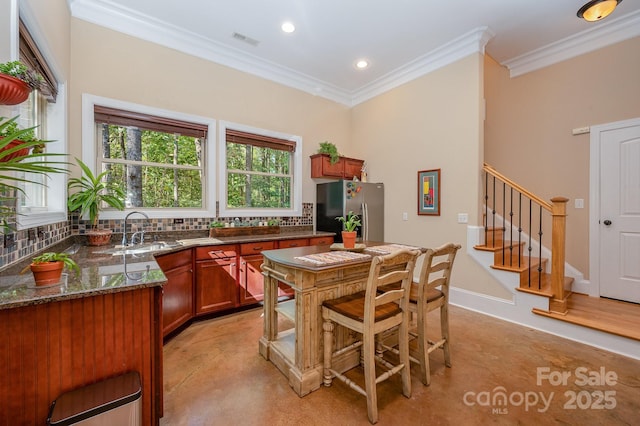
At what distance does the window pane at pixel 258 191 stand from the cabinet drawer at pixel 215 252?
0.97 meters

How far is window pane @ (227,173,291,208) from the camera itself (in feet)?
13.3

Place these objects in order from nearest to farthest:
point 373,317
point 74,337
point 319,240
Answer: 1. point 74,337
2. point 373,317
3. point 319,240

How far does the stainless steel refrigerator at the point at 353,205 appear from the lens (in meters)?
4.21

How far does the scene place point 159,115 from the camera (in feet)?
10.9

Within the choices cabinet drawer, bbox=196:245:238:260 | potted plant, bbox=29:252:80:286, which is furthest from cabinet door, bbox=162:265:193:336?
potted plant, bbox=29:252:80:286

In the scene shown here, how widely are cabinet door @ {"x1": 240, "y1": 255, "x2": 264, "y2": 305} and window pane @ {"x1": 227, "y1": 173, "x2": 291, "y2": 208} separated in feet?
3.38

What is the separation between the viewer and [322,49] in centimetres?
372

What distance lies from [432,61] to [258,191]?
3.16 meters

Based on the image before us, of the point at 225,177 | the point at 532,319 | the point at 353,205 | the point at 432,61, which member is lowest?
the point at 532,319

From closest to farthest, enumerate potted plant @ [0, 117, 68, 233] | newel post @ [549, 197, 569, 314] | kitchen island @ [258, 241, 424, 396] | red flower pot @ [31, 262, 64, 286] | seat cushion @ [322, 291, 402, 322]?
potted plant @ [0, 117, 68, 233]
red flower pot @ [31, 262, 64, 286]
seat cushion @ [322, 291, 402, 322]
kitchen island @ [258, 241, 424, 396]
newel post @ [549, 197, 569, 314]

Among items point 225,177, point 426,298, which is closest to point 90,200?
point 225,177

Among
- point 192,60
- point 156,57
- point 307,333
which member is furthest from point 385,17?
point 307,333

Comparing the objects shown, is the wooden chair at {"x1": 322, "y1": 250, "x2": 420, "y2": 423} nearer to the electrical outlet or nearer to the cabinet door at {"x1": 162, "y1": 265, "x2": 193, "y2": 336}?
the cabinet door at {"x1": 162, "y1": 265, "x2": 193, "y2": 336}

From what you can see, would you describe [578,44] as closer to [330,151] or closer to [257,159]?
[330,151]
